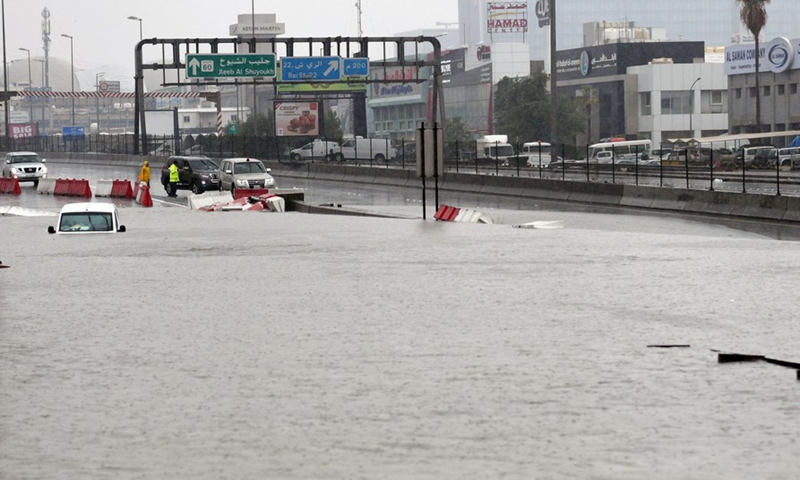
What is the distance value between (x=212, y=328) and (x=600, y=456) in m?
6.70

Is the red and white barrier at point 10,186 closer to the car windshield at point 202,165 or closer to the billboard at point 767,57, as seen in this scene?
the car windshield at point 202,165

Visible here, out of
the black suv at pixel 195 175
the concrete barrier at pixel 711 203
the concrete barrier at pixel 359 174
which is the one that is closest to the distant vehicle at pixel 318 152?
the concrete barrier at pixel 359 174

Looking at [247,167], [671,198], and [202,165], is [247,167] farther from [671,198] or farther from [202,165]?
[671,198]

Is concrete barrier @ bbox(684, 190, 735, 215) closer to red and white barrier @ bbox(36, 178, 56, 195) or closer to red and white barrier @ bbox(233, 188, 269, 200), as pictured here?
red and white barrier @ bbox(233, 188, 269, 200)

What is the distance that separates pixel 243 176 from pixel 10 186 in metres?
13.7

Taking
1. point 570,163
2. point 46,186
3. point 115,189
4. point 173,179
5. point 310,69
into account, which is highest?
point 310,69

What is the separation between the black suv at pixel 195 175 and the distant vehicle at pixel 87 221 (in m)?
21.7

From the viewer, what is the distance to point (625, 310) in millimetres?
14375

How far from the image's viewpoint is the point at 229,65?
81312mm

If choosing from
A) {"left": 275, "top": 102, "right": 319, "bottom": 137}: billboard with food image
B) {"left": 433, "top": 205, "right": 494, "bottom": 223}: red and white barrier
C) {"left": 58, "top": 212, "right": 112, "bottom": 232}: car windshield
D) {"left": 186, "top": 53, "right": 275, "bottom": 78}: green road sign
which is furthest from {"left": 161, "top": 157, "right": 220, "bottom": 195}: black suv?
{"left": 275, "top": 102, "right": 319, "bottom": 137}: billboard with food image

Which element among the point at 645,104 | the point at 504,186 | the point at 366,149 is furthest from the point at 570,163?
the point at 645,104

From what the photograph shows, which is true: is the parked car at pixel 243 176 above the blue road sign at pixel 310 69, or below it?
below

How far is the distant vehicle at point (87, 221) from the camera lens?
3105 cm

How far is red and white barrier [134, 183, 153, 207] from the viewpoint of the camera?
48406 mm
